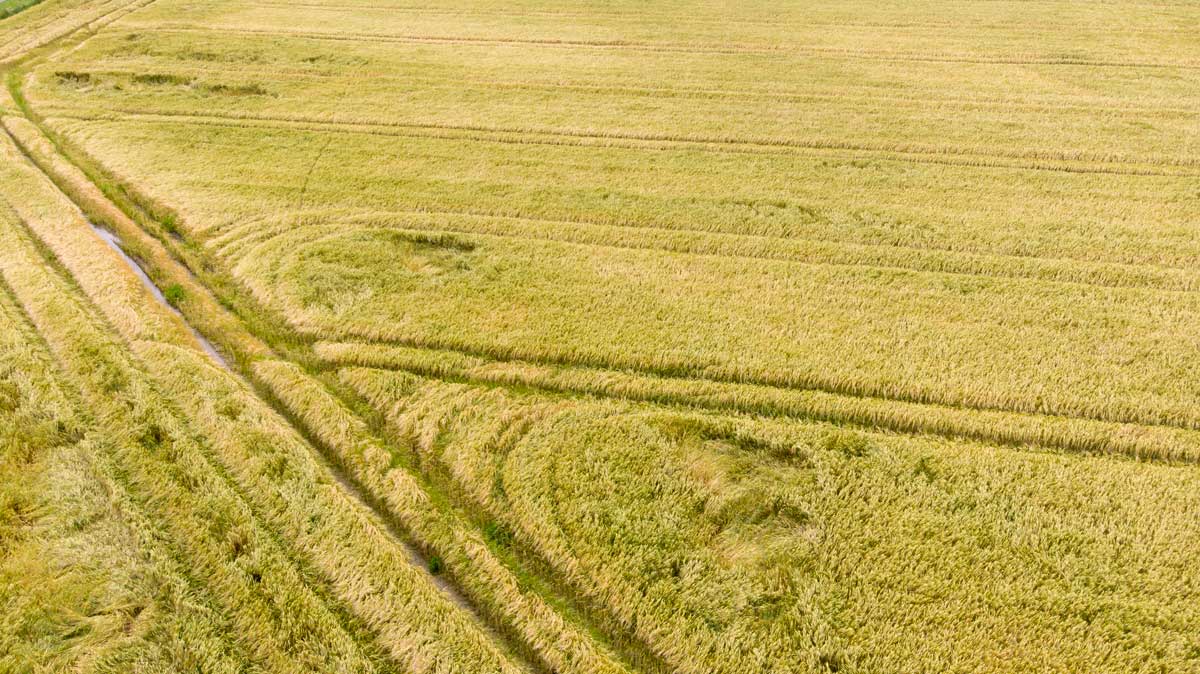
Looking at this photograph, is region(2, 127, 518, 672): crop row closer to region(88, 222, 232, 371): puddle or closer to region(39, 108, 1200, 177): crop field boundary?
region(88, 222, 232, 371): puddle

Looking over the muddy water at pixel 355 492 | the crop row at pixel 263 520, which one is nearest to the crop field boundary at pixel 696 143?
the muddy water at pixel 355 492

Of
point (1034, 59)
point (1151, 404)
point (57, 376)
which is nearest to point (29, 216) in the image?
point (57, 376)

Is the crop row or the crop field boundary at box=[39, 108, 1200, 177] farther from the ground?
the crop field boundary at box=[39, 108, 1200, 177]

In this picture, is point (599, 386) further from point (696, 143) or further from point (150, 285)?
point (696, 143)

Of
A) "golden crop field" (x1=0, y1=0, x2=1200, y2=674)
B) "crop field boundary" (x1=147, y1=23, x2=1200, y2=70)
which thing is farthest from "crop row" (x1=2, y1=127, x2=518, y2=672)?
"crop field boundary" (x1=147, y1=23, x2=1200, y2=70)

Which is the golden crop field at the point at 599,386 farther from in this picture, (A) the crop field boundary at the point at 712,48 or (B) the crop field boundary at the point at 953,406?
(A) the crop field boundary at the point at 712,48

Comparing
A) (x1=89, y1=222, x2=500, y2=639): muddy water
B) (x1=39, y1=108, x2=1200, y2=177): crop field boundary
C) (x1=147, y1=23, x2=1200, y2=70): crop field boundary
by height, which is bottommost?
(x1=89, y1=222, x2=500, y2=639): muddy water
